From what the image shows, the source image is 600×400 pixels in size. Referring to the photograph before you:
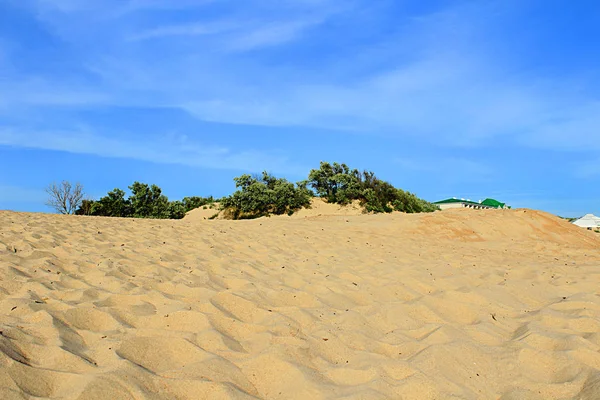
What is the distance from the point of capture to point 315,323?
3.96 m

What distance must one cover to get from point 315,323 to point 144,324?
1454 millimetres

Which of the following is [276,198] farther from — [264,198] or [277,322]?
[277,322]

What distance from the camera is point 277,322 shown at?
3855mm

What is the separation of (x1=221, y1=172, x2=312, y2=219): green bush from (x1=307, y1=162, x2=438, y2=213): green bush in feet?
3.62

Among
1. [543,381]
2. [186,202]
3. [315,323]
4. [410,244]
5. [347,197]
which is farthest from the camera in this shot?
[186,202]

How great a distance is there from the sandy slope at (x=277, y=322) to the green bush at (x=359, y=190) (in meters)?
16.9

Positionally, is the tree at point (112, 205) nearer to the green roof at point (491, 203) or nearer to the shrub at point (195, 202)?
the shrub at point (195, 202)

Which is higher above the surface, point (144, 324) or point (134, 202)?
point (134, 202)

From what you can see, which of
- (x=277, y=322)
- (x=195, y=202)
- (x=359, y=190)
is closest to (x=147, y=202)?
(x=195, y=202)

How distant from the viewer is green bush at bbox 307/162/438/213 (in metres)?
24.8

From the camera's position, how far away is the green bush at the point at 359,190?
81.2 ft

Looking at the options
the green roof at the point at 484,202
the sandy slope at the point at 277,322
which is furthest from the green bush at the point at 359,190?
the sandy slope at the point at 277,322

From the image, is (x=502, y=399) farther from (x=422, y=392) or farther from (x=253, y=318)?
(x=253, y=318)

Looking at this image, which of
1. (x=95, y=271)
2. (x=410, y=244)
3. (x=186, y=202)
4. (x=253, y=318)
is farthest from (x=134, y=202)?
(x=253, y=318)
